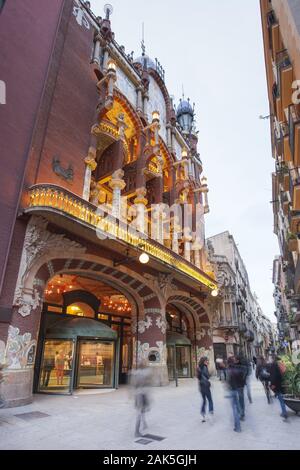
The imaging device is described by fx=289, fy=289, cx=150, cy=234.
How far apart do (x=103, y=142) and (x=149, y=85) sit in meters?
9.37

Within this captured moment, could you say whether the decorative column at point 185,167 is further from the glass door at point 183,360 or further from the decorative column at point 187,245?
the glass door at point 183,360

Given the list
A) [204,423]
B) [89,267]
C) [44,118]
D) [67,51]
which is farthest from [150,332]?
[67,51]

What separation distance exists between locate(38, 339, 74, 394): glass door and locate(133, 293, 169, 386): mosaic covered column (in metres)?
4.14

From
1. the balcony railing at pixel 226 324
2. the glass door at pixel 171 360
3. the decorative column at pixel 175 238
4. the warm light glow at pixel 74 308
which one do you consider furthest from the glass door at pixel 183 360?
the balcony railing at pixel 226 324

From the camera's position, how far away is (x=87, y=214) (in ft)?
39.5

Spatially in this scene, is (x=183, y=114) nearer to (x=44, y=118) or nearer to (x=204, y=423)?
(x=44, y=118)

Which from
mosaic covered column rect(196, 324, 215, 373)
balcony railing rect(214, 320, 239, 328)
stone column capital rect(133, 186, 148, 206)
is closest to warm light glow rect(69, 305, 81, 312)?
stone column capital rect(133, 186, 148, 206)

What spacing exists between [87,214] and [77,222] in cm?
124

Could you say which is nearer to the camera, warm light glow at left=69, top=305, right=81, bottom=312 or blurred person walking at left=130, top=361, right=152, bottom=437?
blurred person walking at left=130, top=361, right=152, bottom=437

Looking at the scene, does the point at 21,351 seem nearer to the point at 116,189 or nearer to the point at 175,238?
the point at 116,189

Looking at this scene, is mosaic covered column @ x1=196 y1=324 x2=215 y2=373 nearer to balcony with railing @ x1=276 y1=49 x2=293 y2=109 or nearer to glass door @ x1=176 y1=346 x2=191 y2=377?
glass door @ x1=176 y1=346 x2=191 y2=377

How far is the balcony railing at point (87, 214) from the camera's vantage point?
10.8 metres

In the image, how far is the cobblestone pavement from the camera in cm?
551

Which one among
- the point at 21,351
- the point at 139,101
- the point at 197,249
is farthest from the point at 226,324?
the point at 21,351
